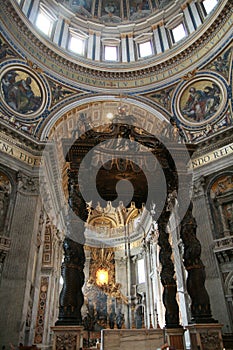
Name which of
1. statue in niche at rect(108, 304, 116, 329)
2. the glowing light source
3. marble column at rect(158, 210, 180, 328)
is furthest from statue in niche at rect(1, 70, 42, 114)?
statue in niche at rect(108, 304, 116, 329)

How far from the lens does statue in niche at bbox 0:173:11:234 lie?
10.3 metres

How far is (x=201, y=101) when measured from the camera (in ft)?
44.2

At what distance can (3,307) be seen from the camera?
9070 mm

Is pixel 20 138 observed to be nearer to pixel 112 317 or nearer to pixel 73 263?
pixel 73 263

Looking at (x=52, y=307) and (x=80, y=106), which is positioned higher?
(x=80, y=106)

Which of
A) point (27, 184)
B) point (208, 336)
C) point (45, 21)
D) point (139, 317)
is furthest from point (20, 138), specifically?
point (139, 317)

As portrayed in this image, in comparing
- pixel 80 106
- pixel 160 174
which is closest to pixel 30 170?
pixel 80 106

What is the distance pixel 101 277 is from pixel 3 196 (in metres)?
15.5

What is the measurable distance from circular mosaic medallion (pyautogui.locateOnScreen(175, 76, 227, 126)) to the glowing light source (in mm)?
A: 15395

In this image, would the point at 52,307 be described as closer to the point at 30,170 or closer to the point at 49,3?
the point at 30,170

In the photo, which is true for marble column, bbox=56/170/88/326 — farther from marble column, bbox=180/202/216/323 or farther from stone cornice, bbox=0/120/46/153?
stone cornice, bbox=0/120/46/153

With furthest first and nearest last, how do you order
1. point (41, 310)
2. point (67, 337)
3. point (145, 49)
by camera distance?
point (145, 49)
point (41, 310)
point (67, 337)

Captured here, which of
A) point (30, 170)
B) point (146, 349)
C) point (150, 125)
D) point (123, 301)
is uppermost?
point (150, 125)

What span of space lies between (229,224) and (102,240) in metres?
16.5
